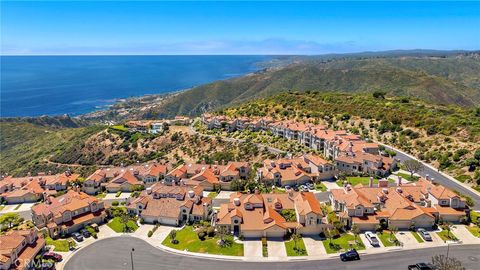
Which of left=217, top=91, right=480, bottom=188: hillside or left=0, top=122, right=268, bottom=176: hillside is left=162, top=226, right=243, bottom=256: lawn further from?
left=217, top=91, right=480, bottom=188: hillside

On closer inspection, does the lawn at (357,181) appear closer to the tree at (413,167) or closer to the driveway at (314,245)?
the tree at (413,167)

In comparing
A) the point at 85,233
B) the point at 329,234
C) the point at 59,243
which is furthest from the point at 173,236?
the point at 329,234

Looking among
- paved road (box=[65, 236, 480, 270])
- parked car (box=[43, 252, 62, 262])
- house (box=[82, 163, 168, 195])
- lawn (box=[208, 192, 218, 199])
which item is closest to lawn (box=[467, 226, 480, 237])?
paved road (box=[65, 236, 480, 270])

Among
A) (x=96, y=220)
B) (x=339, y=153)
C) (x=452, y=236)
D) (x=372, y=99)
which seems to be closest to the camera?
(x=452, y=236)

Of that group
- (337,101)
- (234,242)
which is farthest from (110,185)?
(337,101)

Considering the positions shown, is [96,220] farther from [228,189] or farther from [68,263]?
[228,189]

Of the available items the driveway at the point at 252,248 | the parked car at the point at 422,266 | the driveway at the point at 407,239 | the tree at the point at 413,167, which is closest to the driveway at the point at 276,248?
the driveway at the point at 252,248
